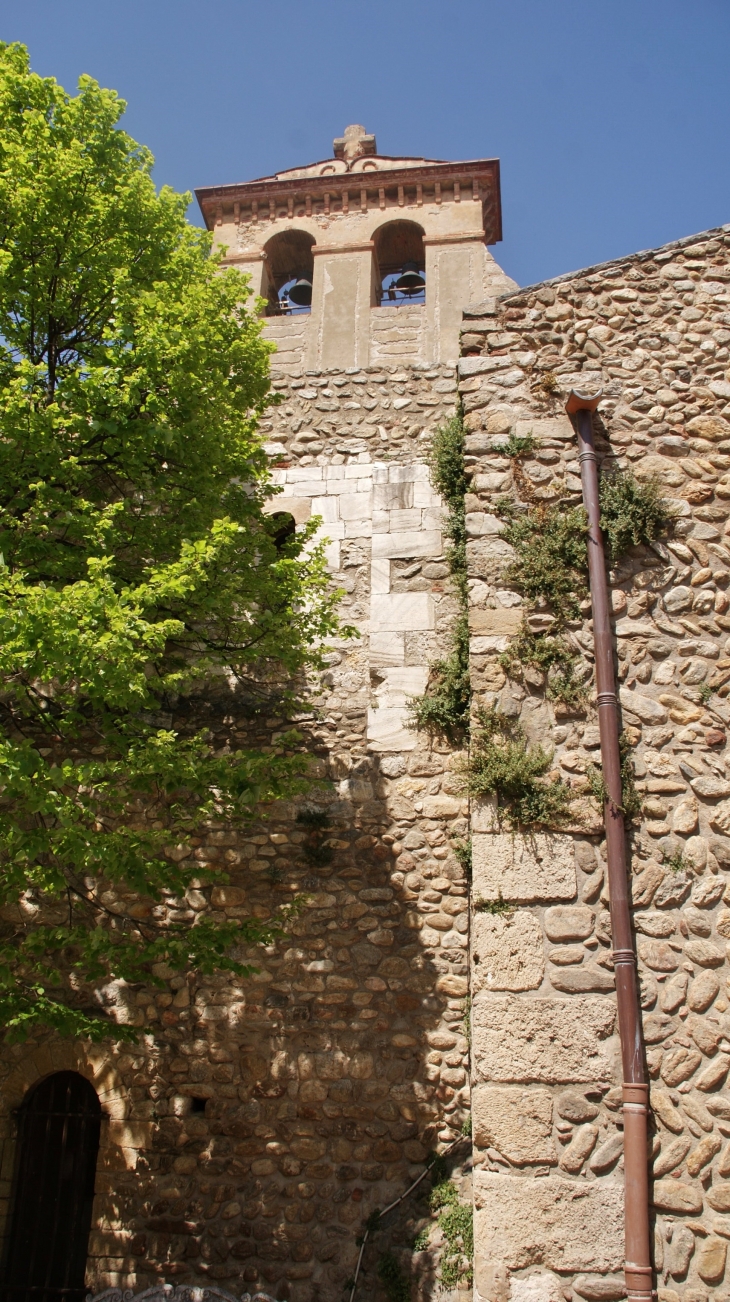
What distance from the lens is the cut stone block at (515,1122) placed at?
4195 millimetres

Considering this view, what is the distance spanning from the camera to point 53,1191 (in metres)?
6.97

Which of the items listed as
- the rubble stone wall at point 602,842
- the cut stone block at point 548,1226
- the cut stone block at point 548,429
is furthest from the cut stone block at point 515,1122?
the cut stone block at point 548,429

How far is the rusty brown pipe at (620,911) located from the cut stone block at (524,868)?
23 centimetres

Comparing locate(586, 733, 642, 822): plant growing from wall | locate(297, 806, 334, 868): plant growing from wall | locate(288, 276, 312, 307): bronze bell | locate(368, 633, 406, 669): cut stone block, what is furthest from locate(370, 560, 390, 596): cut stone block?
locate(288, 276, 312, 307): bronze bell

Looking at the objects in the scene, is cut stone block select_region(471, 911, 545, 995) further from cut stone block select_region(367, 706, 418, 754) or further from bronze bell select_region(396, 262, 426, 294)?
bronze bell select_region(396, 262, 426, 294)

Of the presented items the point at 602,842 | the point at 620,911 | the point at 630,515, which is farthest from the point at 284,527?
the point at 620,911

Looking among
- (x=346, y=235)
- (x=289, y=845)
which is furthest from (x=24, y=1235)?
(x=346, y=235)

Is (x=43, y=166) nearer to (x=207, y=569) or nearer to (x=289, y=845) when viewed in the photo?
(x=207, y=569)

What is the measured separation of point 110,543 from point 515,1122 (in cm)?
403

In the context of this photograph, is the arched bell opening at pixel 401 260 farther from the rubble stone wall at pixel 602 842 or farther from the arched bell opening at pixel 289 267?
the rubble stone wall at pixel 602 842

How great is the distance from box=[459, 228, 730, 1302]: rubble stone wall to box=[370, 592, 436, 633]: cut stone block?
2429mm

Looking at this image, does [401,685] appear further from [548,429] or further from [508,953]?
[508,953]

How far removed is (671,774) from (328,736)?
3.52m

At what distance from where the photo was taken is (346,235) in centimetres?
1383
